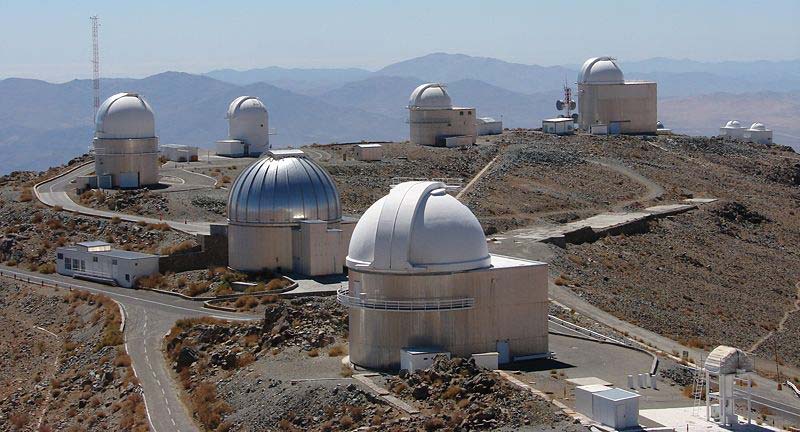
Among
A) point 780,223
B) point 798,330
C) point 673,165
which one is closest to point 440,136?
point 673,165

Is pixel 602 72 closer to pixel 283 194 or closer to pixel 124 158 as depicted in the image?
pixel 124 158

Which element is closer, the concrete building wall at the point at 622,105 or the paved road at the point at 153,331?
the paved road at the point at 153,331

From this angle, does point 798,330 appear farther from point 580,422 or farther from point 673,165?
point 673,165

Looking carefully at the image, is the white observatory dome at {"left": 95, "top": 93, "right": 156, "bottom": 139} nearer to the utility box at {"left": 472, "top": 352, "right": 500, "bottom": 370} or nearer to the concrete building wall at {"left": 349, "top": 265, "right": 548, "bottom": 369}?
the concrete building wall at {"left": 349, "top": 265, "right": 548, "bottom": 369}

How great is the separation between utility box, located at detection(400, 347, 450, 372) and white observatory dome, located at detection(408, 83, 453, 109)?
57388 millimetres

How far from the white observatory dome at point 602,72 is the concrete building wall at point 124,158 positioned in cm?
3913

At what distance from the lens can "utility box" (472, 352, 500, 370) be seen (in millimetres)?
37031

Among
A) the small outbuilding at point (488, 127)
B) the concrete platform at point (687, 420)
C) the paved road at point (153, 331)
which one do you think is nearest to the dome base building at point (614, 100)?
the small outbuilding at point (488, 127)

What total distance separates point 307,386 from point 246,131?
170 feet

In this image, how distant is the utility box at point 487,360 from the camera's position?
37.0m

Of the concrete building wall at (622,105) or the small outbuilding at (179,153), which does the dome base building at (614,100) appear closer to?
the concrete building wall at (622,105)

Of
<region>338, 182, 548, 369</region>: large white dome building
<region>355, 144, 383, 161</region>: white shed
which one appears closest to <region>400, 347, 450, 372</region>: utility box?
<region>338, 182, 548, 369</region>: large white dome building

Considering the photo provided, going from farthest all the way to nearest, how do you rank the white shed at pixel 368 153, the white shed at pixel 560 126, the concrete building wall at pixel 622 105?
the white shed at pixel 560 126, the concrete building wall at pixel 622 105, the white shed at pixel 368 153

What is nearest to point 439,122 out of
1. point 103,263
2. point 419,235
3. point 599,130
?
point 599,130
